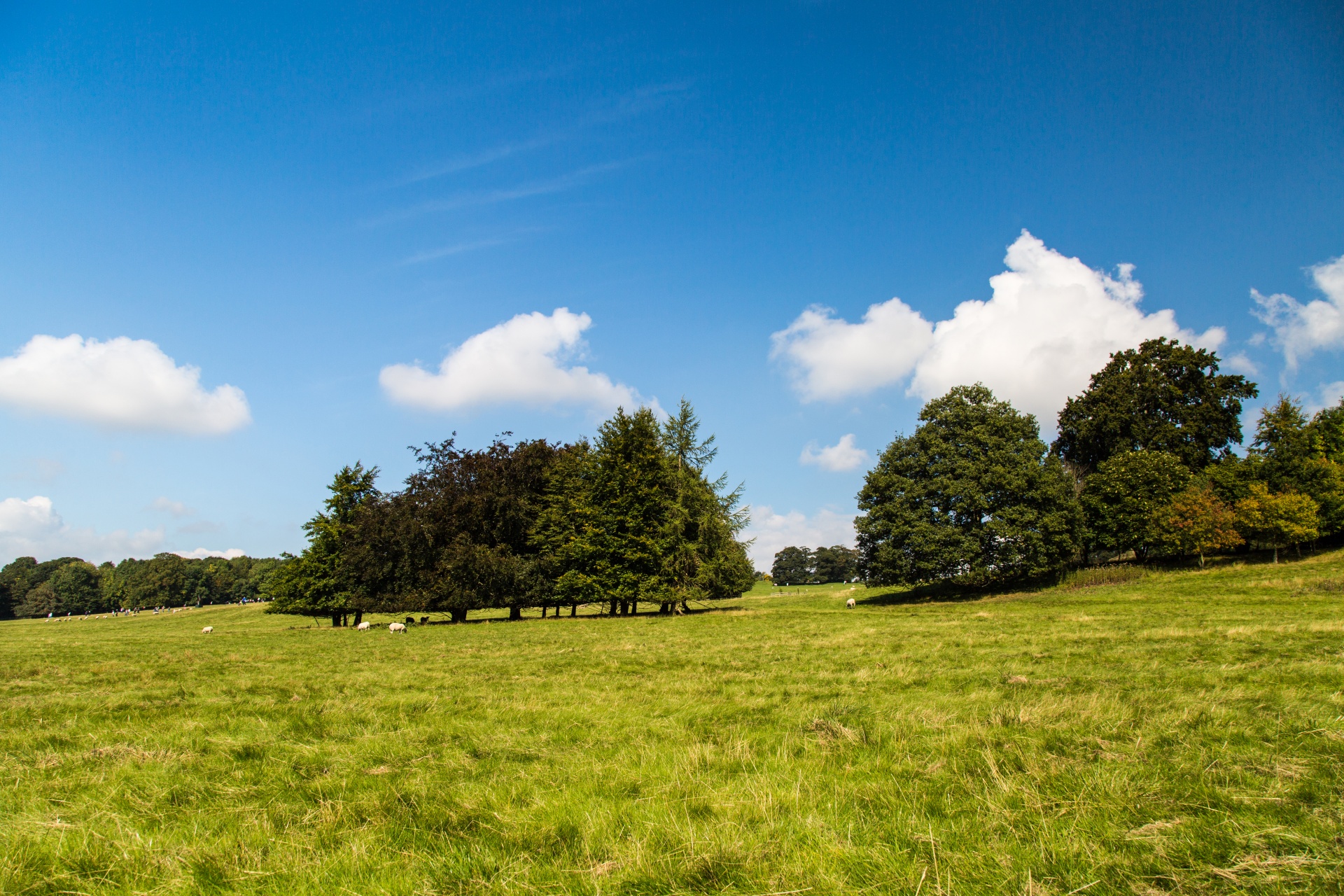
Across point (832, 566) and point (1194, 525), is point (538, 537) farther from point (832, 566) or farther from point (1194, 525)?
point (832, 566)

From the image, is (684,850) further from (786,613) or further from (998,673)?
(786,613)

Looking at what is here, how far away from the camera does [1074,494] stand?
5181 centimetres

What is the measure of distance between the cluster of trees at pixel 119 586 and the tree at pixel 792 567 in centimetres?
13182

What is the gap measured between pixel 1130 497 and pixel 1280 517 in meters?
8.37

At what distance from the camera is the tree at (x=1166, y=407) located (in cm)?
5450

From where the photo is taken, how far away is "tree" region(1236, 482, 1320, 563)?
41.2m

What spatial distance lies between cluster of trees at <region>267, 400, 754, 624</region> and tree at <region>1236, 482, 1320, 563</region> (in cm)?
3576

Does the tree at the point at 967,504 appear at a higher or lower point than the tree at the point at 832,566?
higher

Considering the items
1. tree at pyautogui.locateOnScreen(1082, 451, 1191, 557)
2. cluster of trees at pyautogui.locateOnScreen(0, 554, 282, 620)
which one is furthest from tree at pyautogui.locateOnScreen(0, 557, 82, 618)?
tree at pyautogui.locateOnScreen(1082, 451, 1191, 557)

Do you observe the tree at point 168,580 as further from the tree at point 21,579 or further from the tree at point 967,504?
the tree at point 967,504

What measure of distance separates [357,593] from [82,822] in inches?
1649

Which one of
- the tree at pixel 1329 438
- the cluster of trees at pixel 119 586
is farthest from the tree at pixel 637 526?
the cluster of trees at pixel 119 586

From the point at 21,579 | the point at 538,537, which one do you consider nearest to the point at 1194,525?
the point at 538,537

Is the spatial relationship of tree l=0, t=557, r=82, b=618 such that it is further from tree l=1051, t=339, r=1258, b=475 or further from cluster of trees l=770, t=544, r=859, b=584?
tree l=1051, t=339, r=1258, b=475
